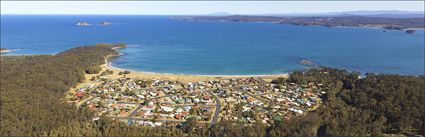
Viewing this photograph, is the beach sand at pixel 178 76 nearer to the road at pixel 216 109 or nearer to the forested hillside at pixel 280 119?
the road at pixel 216 109

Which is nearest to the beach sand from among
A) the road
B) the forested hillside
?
the road

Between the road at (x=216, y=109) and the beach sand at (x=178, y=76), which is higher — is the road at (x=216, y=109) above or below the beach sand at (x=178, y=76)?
below

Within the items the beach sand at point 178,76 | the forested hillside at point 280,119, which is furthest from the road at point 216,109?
the beach sand at point 178,76

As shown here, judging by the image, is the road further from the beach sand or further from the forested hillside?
the beach sand

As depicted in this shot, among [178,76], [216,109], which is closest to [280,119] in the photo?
[216,109]

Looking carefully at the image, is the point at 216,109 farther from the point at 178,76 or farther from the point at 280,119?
the point at 178,76

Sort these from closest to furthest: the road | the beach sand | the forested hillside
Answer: the forested hillside, the road, the beach sand

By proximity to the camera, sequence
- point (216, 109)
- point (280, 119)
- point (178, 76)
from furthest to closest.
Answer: point (178, 76), point (216, 109), point (280, 119)

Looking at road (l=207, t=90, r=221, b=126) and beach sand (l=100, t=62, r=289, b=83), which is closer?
road (l=207, t=90, r=221, b=126)

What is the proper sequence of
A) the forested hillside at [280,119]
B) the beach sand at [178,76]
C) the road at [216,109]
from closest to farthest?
the forested hillside at [280,119]
the road at [216,109]
the beach sand at [178,76]
